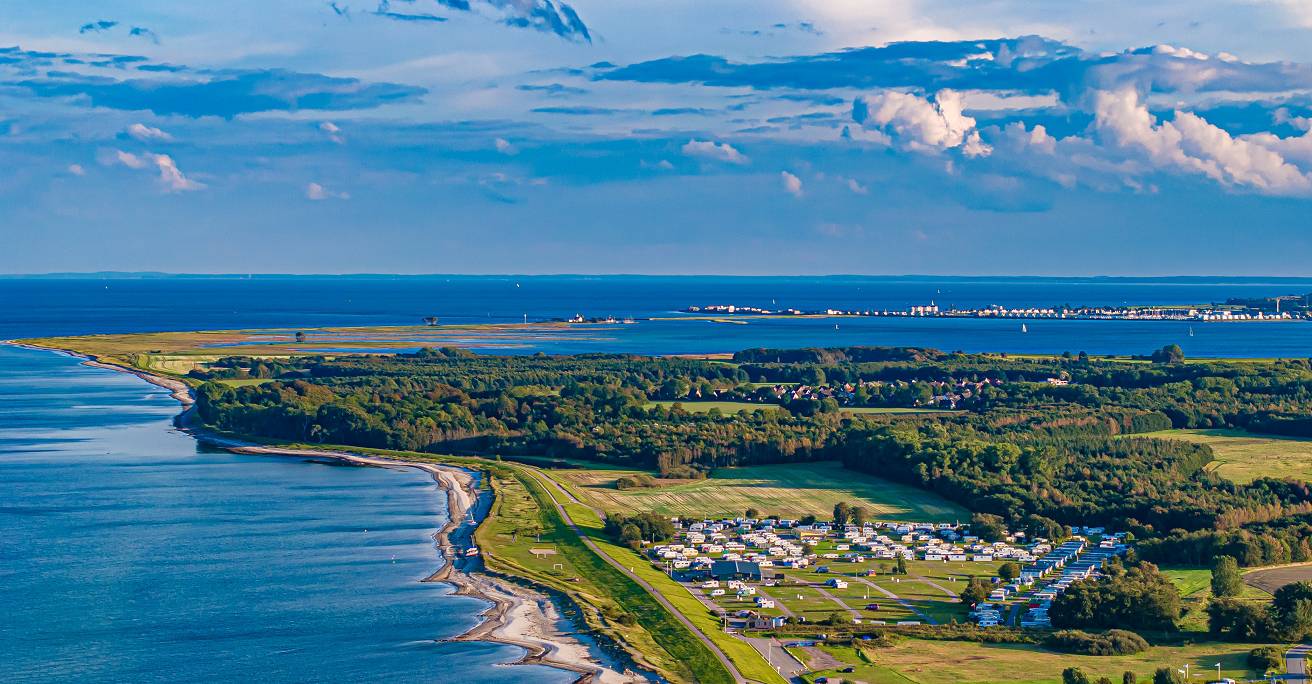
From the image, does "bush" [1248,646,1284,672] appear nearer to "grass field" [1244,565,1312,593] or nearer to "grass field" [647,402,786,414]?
"grass field" [1244,565,1312,593]

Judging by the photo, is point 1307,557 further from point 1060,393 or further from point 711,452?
point 1060,393

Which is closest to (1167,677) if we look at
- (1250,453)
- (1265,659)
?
(1265,659)

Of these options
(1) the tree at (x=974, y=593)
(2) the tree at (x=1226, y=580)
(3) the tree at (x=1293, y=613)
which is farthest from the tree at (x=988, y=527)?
(3) the tree at (x=1293, y=613)

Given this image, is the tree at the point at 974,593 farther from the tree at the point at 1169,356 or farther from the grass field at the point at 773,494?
the tree at the point at 1169,356

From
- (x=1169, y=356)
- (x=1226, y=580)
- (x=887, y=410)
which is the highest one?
(x=1169, y=356)

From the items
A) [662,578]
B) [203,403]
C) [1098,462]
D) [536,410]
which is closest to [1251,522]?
[1098,462]

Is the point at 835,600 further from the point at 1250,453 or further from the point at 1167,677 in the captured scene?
the point at 1250,453
